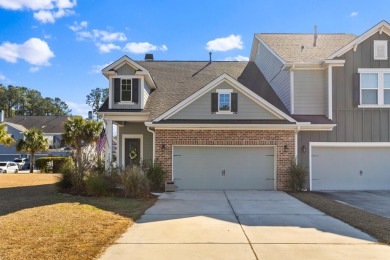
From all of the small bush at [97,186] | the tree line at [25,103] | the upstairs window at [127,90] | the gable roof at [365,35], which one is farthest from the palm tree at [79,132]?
the tree line at [25,103]

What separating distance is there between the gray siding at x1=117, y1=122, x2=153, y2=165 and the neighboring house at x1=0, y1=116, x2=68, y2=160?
95.9ft

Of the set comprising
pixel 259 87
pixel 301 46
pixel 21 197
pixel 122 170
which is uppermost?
pixel 301 46

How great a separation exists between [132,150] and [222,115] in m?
5.48

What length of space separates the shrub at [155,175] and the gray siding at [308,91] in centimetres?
686

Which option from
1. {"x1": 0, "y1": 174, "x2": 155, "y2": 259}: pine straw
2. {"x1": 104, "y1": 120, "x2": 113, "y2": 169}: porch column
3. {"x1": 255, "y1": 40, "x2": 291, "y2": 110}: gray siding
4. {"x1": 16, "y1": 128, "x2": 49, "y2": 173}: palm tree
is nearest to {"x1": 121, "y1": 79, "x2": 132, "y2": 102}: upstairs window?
{"x1": 104, "y1": 120, "x2": 113, "y2": 169}: porch column

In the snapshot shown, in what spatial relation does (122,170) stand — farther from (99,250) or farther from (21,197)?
(99,250)

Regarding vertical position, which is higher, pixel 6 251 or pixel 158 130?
pixel 158 130

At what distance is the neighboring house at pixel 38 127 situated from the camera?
153ft

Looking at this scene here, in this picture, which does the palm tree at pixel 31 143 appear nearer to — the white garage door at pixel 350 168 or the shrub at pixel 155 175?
the shrub at pixel 155 175

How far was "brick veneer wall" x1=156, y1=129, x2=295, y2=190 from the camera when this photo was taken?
14.5m

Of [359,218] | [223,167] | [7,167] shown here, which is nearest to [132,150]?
[223,167]

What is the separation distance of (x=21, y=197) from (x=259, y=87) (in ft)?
42.9

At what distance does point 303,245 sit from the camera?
632 cm

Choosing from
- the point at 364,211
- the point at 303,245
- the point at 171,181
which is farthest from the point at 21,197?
the point at 364,211
